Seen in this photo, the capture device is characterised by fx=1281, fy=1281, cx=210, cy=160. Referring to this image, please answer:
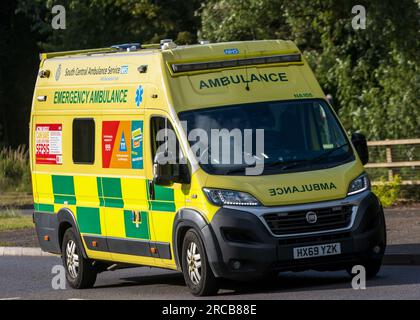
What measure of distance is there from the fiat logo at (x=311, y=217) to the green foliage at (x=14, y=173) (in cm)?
2450

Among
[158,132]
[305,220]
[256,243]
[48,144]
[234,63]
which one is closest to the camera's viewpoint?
[256,243]

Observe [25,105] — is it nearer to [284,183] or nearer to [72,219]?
[72,219]

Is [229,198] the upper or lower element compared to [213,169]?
lower

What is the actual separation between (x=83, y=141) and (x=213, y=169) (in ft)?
8.82

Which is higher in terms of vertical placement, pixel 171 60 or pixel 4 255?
pixel 171 60

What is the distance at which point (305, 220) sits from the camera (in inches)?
489

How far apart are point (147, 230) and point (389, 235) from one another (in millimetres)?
5467

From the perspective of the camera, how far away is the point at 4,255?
20.6 meters

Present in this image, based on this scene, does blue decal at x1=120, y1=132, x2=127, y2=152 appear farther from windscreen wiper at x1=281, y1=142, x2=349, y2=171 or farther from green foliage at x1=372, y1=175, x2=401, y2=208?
green foliage at x1=372, y1=175, x2=401, y2=208

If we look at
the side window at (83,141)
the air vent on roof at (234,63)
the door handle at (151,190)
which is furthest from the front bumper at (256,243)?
the side window at (83,141)

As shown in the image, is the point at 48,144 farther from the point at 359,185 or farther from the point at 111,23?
the point at 111,23

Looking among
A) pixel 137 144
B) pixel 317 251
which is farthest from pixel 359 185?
pixel 137 144

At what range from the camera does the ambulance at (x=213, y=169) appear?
40.5ft

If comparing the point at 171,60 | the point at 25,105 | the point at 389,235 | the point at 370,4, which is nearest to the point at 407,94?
the point at 370,4
